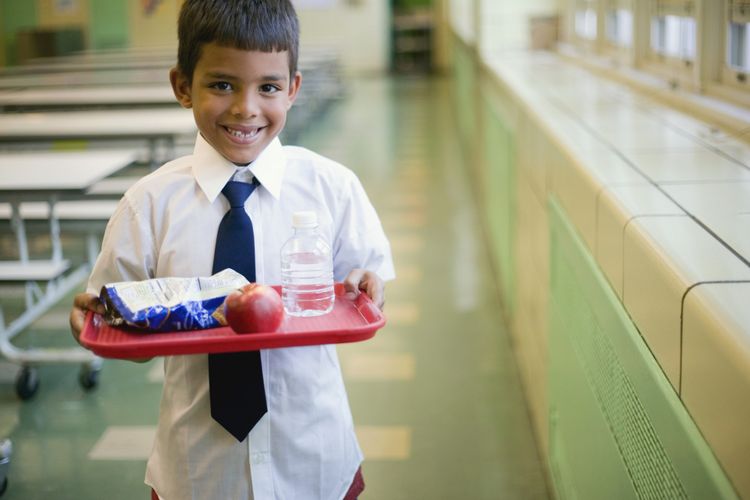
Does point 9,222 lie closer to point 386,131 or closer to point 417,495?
point 417,495

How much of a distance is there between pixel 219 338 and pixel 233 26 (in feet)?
1.64

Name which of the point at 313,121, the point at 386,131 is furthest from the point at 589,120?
the point at 313,121

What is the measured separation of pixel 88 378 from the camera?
3.51 m

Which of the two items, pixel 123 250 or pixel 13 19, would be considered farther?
pixel 13 19

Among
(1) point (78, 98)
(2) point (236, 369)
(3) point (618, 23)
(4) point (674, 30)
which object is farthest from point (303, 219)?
(1) point (78, 98)

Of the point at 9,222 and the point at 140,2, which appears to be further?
the point at 140,2

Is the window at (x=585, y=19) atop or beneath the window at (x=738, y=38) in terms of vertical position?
atop

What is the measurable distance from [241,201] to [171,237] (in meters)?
0.13

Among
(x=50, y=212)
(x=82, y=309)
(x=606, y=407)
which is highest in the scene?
(x=82, y=309)

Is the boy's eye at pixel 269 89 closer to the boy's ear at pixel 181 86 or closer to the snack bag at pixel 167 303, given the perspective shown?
the boy's ear at pixel 181 86

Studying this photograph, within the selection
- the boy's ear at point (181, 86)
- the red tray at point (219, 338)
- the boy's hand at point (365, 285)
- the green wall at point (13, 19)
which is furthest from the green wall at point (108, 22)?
the red tray at point (219, 338)

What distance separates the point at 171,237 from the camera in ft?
4.94

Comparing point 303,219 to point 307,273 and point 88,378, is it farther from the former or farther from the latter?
point 88,378

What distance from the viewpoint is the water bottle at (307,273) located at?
56.6 inches
